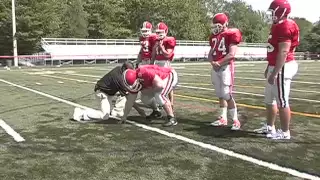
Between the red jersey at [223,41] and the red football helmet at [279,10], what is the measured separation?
933mm

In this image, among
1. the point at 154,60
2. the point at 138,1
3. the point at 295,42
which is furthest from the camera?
the point at 138,1

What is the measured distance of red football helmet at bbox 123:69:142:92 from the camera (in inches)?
272

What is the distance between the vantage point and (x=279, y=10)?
18.6ft

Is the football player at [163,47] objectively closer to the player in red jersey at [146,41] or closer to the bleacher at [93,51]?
the player in red jersey at [146,41]

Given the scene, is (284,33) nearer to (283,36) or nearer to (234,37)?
(283,36)

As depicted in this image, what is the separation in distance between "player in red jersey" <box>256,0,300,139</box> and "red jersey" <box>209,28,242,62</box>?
0.78 meters

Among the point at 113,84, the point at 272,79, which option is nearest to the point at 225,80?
the point at 272,79

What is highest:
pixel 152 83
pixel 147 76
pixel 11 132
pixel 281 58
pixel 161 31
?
pixel 161 31

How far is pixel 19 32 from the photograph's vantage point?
4141cm

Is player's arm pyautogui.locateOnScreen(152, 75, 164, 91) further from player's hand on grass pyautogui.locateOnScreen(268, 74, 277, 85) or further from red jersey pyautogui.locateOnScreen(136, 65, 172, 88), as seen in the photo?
player's hand on grass pyautogui.locateOnScreen(268, 74, 277, 85)

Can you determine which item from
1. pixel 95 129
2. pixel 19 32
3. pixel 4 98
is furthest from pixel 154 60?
pixel 19 32

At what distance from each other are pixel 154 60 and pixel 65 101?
2641mm

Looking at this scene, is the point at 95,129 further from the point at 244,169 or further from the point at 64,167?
the point at 244,169

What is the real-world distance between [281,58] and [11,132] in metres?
4.20
